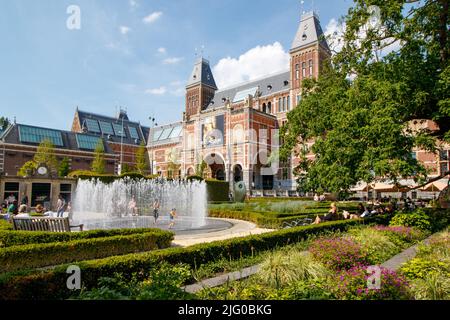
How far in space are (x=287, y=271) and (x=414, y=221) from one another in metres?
9.90

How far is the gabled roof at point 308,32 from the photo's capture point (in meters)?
49.4

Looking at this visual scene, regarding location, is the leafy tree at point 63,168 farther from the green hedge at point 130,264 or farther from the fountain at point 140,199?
the green hedge at point 130,264

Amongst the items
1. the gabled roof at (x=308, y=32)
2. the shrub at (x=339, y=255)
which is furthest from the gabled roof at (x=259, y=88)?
the shrub at (x=339, y=255)

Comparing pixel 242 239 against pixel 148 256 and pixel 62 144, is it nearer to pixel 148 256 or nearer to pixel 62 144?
pixel 148 256

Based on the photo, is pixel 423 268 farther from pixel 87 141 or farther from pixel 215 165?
pixel 87 141

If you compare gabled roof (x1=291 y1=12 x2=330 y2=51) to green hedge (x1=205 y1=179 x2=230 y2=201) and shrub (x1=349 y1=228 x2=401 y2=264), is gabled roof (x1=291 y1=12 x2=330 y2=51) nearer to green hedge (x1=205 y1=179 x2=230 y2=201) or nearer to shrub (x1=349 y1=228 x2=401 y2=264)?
green hedge (x1=205 y1=179 x2=230 y2=201)

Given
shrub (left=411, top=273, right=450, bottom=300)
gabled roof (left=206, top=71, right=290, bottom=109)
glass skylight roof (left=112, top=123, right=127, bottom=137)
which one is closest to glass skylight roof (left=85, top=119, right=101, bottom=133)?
glass skylight roof (left=112, top=123, right=127, bottom=137)

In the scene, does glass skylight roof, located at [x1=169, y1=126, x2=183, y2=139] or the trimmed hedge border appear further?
glass skylight roof, located at [x1=169, y1=126, x2=183, y2=139]

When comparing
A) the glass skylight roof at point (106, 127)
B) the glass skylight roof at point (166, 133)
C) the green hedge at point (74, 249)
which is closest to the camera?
the green hedge at point (74, 249)

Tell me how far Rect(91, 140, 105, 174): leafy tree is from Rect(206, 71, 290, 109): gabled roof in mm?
23556

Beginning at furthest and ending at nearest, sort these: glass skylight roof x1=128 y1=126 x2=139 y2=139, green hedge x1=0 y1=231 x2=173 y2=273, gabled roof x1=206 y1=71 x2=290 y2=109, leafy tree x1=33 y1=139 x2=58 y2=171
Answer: glass skylight roof x1=128 y1=126 x2=139 y2=139 < gabled roof x1=206 y1=71 x2=290 y2=109 < leafy tree x1=33 y1=139 x2=58 y2=171 < green hedge x1=0 y1=231 x2=173 y2=273

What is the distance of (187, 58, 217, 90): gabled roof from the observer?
217ft

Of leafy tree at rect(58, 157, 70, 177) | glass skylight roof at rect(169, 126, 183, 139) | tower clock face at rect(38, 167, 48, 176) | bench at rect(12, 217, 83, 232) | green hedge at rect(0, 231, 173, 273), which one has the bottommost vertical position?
green hedge at rect(0, 231, 173, 273)

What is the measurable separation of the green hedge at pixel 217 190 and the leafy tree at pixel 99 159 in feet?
75.4
